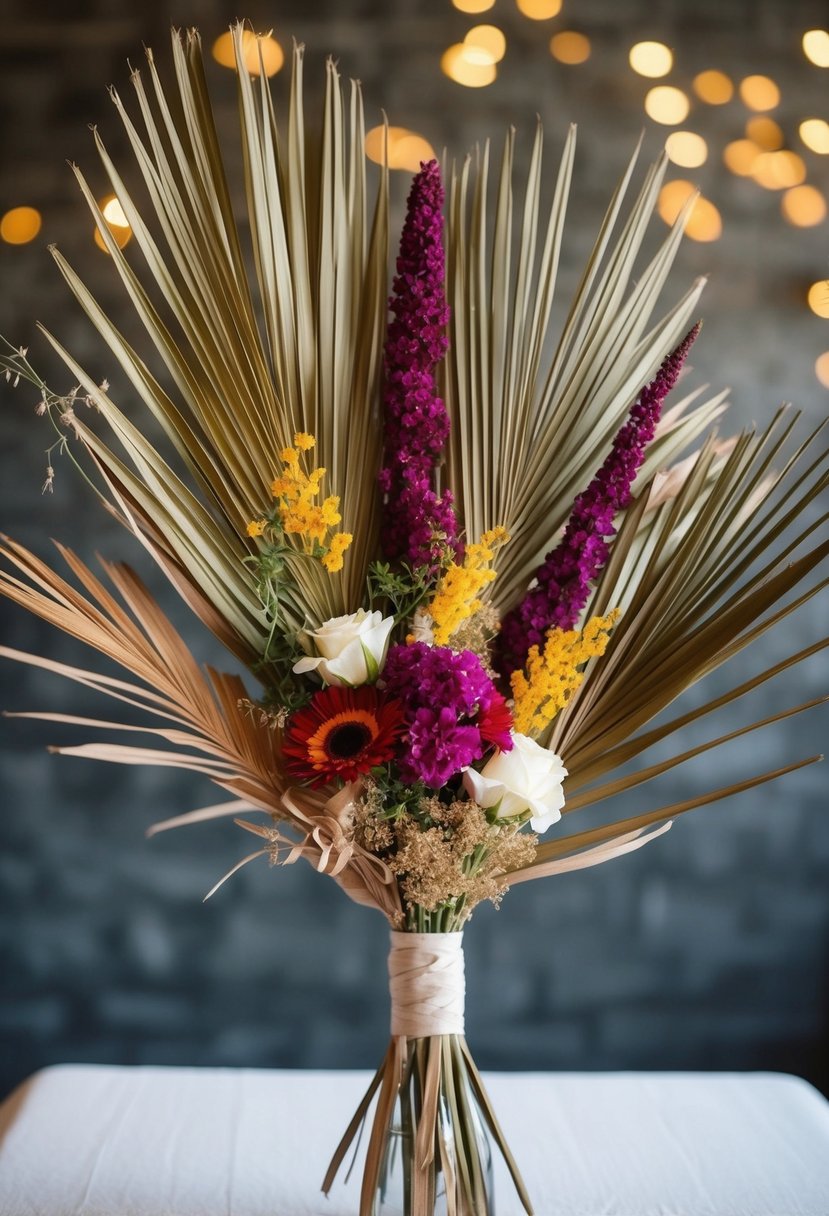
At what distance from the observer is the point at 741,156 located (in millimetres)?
2094

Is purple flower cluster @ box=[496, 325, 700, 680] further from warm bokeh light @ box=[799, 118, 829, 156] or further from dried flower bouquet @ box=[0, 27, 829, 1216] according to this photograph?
warm bokeh light @ box=[799, 118, 829, 156]

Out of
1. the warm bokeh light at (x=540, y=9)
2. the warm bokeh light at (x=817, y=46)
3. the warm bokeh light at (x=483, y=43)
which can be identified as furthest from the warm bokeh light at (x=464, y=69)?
the warm bokeh light at (x=817, y=46)

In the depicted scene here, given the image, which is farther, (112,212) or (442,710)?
(112,212)

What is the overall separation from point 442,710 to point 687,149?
163cm

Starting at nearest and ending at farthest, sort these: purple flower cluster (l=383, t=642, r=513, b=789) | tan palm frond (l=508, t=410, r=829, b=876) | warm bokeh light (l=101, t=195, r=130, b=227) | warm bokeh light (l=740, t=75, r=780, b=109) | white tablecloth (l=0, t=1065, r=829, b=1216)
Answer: purple flower cluster (l=383, t=642, r=513, b=789) < tan palm frond (l=508, t=410, r=829, b=876) < white tablecloth (l=0, t=1065, r=829, b=1216) < warm bokeh light (l=101, t=195, r=130, b=227) < warm bokeh light (l=740, t=75, r=780, b=109)

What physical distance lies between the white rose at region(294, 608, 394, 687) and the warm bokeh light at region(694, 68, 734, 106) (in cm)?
162

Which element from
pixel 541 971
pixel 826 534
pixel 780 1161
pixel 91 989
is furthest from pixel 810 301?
pixel 91 989

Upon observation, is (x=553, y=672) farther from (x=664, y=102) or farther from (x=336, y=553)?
(x=664, y=102)

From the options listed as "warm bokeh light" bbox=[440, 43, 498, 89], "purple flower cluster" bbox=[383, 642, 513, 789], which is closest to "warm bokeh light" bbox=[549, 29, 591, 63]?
"warm bokeh light" bbox=[440, 43, 498, 89]

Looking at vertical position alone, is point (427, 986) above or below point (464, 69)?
below

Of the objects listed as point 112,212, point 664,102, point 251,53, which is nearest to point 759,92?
point 664,102

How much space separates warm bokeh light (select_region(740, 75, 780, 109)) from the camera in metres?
2.08

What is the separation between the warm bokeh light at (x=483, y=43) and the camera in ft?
6.64

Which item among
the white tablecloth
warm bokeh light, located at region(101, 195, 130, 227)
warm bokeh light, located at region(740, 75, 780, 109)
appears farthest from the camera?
warm bokeh light, located at region(740, 75, 780, 109)
